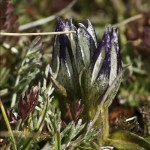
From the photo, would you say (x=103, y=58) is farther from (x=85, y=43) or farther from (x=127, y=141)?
(x=127, y=141)

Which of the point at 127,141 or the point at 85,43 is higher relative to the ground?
the point at 85,43

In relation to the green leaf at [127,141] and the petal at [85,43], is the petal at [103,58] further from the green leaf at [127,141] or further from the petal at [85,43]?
the green leaf at [127,141]

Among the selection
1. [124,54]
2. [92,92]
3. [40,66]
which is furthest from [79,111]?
[124,54]

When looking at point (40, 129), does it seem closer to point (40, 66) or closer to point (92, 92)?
point (92, 92)

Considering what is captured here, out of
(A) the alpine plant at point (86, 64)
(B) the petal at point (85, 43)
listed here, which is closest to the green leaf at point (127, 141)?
(A) the alpine plant at point (86, 64)

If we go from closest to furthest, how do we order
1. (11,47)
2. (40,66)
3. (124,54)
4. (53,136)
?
(53,136), (40,66), (11,47), (124,54)

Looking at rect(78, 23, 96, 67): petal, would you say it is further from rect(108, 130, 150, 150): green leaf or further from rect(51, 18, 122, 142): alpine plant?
rect(108, 130, 150, 150): green leaf

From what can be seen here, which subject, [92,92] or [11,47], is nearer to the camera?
[92,92]

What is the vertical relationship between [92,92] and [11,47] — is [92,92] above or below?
below

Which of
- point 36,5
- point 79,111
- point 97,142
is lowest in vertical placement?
point 97,142

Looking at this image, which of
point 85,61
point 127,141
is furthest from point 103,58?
point 127,141
